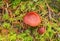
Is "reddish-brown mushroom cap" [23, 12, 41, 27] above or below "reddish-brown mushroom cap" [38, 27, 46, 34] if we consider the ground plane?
above

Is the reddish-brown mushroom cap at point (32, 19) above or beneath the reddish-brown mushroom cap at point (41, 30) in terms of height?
above

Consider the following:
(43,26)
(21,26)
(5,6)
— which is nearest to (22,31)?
(21,26)

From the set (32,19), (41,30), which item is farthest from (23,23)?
(41,30)

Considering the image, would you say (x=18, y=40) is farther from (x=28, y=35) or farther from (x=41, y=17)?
(x=41, y=17)

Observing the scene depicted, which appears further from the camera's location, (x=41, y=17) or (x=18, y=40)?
(x=41, y=17)

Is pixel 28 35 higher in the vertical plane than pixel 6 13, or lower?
lower

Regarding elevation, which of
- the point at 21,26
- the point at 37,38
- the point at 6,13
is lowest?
the point at 37,38
